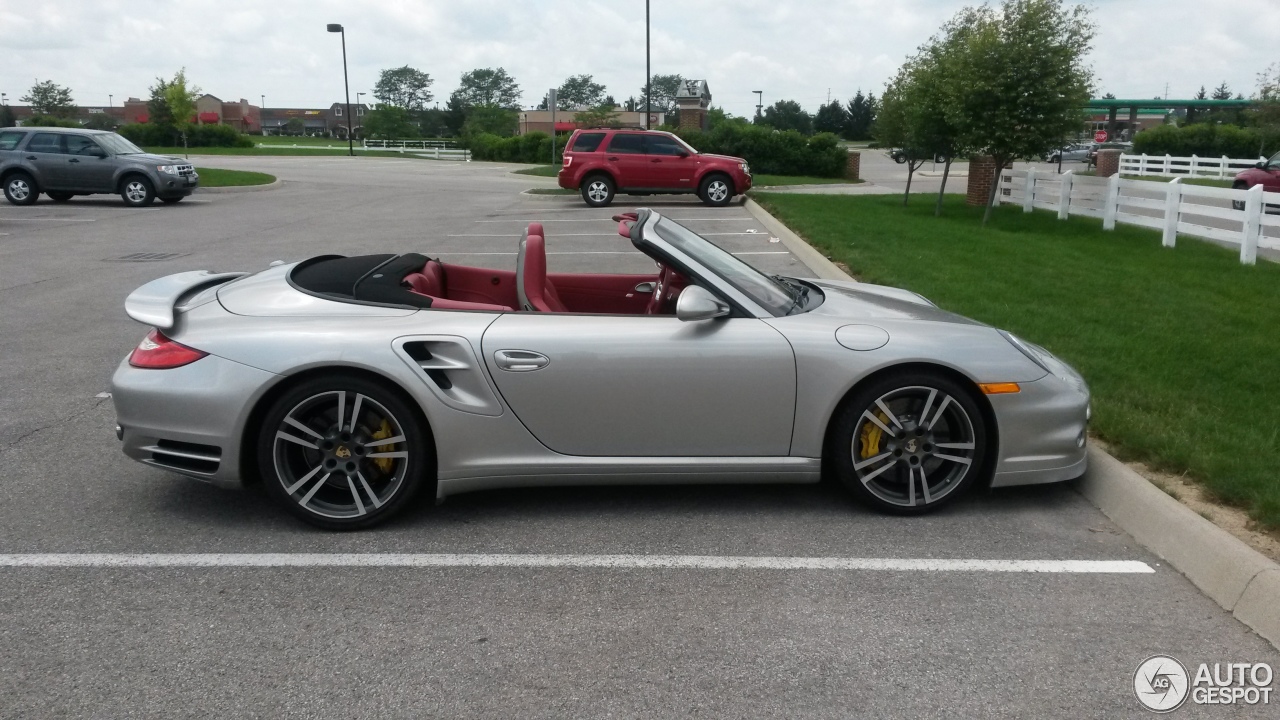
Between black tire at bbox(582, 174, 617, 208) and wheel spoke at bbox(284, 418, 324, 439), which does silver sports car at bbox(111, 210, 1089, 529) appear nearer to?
wheel spoke at bbox(284, 418, 324, 439)

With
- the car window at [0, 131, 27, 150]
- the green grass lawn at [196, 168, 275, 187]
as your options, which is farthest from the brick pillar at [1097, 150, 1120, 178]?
the car window at [0, 131, 27, 150]

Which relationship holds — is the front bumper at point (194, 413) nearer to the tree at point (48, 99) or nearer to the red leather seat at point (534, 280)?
the red leather seat at point (534, 280)

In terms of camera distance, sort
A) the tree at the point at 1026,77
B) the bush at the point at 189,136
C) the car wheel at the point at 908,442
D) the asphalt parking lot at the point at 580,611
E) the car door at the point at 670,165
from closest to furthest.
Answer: the asphalt parking lot at the point at 580,611
the car wheel at the point at 908,442
the tree at the point at 1026,77
the car door at the point at 670,165
the bush at the point at 189,136

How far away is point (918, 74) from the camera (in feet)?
70.2

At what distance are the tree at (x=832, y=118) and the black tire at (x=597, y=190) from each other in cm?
8044

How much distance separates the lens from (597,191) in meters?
24.4

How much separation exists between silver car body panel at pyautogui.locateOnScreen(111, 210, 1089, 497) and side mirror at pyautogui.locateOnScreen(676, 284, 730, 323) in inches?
4.7

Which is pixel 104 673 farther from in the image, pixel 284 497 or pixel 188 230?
pixel 188 230

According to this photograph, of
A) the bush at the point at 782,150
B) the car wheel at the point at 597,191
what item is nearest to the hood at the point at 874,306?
the car wheel at the point at 597,191

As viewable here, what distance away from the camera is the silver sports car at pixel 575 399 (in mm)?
4176

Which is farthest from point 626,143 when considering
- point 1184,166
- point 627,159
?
point 1184,166

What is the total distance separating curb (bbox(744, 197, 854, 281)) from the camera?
10894 mm

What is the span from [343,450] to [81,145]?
22.5m

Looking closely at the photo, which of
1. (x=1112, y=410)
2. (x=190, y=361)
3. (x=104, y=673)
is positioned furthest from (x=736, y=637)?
(x=1112, y=410)
